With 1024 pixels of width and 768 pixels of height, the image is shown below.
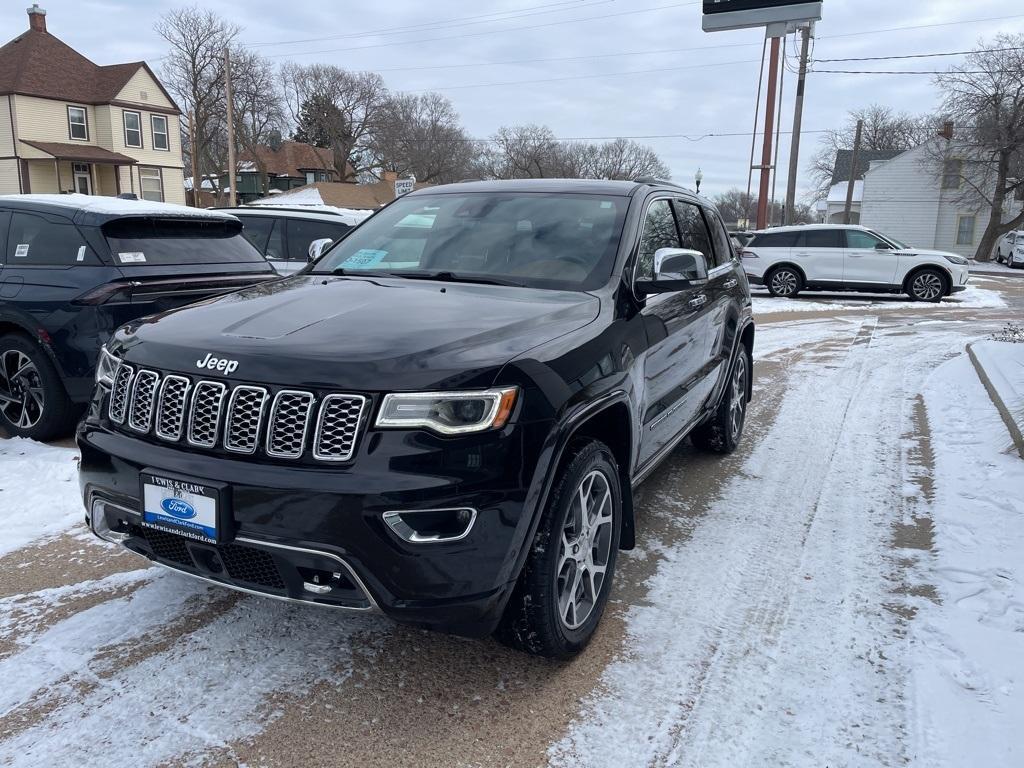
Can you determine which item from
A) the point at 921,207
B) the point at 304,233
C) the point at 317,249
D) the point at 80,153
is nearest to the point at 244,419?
the point at 317,249

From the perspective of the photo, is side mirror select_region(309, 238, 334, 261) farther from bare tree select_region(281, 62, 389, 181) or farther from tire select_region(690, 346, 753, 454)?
bare tree select_region(281, 62, 389, 181)

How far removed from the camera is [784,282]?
18.2m

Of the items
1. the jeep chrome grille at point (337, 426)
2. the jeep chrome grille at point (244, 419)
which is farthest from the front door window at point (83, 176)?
the jeep chrome grille at point (337, 426)

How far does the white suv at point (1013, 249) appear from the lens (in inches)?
1305

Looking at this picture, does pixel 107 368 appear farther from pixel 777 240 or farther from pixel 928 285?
pixel 928 285

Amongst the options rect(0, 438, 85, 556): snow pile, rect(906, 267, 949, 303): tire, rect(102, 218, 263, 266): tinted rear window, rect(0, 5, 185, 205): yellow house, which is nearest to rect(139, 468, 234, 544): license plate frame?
rect(0, 438, 85, 556): snow pile

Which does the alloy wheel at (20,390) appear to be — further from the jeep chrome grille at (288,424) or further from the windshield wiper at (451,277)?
the jeep chrome grille at (288,424)

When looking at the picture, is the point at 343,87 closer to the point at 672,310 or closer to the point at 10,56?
the point at 10,56

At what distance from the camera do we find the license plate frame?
2434 mm

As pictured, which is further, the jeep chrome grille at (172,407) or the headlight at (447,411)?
the jeep chrome grille at (172,407)

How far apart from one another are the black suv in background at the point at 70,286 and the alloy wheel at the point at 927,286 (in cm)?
1634

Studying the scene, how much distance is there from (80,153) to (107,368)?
39854 millimetres

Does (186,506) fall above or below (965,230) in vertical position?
below

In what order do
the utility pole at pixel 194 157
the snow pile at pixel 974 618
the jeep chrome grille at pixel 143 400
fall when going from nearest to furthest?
the snow pile at pixel 974 618 → the jeep chrome grille at pixel 143 400 → the utility pole at pixel 194 157
